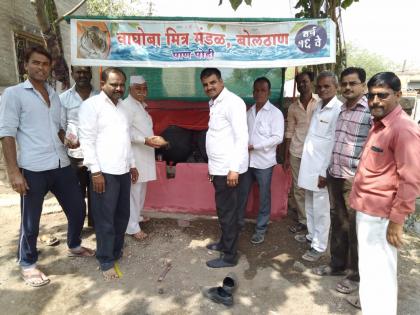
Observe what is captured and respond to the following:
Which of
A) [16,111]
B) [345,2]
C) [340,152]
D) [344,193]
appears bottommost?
[344,193]

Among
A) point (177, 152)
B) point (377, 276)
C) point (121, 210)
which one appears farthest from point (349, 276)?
point (177, 152)

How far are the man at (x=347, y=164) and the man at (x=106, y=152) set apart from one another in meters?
1.93

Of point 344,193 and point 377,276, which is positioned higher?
point 344,193

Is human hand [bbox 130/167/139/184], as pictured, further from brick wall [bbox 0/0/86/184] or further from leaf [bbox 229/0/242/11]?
brick wall [bbox 0/0/86/184]

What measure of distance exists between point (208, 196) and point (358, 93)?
7.66 ft

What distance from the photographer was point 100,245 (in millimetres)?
2830

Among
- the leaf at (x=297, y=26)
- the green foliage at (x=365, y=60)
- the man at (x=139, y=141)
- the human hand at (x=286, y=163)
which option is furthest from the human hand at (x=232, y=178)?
the green foliage at (x=365, y=60)

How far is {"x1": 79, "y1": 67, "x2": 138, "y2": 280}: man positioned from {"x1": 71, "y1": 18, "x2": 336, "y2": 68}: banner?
2.55 ft

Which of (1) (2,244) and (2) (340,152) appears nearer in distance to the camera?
(2) (340,152)

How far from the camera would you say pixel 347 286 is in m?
2.65

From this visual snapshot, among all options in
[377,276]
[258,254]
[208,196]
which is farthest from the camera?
[208,196]

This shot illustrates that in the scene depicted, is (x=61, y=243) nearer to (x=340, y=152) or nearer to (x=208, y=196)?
(x=208, y=196)

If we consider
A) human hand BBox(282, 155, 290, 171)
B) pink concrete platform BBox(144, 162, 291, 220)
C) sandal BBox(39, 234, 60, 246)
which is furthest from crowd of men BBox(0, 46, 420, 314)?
pink concrete platform BBox(144, 162, 291, 220)

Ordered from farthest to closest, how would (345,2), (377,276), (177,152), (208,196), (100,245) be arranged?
(177,152) → (208,196) → (345,2) → (100,245) → (377,276)
